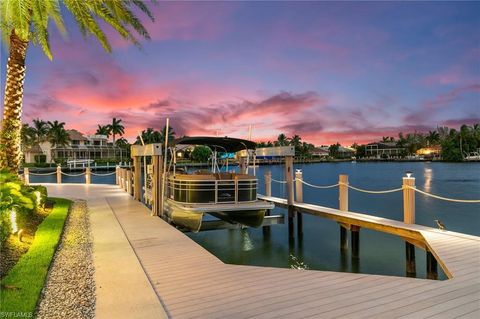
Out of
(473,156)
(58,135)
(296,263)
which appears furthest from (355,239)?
(473,156)

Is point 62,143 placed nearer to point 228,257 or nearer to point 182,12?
point 182,12

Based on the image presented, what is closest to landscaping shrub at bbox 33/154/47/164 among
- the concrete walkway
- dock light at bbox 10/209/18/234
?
the concrete walkway

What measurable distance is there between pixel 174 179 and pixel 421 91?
3589cm

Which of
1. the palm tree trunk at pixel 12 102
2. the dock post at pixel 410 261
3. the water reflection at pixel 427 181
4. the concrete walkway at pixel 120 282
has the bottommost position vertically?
the water reflection at pixel 427 181

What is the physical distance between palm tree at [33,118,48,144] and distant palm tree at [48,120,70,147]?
6.01 metres

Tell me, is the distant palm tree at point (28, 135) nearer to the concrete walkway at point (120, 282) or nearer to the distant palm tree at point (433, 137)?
the concrete walkway at point (120, 282)

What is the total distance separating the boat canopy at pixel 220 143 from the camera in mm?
10703

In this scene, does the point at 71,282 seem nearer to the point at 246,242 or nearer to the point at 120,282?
the point at 120,282

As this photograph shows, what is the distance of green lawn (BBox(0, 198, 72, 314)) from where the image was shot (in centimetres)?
417

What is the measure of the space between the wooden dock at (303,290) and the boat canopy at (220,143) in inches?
181

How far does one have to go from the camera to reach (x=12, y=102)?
10727mm

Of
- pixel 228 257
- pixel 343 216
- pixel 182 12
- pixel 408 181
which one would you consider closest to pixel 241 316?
pixel 408 181

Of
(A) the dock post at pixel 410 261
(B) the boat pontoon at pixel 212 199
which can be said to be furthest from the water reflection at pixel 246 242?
(A) the dock post at pixel 410 261

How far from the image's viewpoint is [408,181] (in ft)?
27.6
